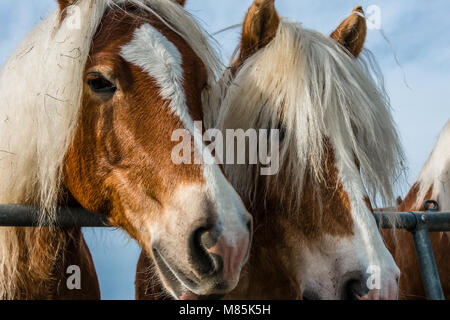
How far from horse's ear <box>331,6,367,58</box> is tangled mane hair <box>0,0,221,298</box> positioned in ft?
2.87

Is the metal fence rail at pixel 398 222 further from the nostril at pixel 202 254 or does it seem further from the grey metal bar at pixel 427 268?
the nostril at pixel 202 254

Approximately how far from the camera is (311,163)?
82.9 inches

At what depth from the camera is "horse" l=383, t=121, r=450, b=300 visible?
3486 millimetres

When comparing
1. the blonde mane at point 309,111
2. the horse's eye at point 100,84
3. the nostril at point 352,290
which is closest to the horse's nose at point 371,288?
the nostril at point 352,290

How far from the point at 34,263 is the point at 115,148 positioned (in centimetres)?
80

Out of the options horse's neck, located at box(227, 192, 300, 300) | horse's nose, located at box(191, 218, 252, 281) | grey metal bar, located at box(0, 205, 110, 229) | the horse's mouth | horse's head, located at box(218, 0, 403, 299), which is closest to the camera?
horse's nose, located at box(191, 218, 252, 281)

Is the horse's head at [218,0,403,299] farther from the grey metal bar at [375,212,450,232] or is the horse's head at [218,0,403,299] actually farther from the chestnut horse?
the grey metal bar at [375,212,450,232]

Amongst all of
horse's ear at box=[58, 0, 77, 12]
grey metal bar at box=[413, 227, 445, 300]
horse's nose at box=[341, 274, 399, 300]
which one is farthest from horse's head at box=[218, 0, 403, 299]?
horse's ear at box=[58, 0, 77, 12]

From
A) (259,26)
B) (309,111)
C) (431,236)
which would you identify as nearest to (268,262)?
(309,111)

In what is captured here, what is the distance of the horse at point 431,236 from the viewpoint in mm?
3486

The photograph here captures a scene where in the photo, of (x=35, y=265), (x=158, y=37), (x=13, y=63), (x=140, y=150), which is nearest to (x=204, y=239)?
A: (x=140, y=150)
